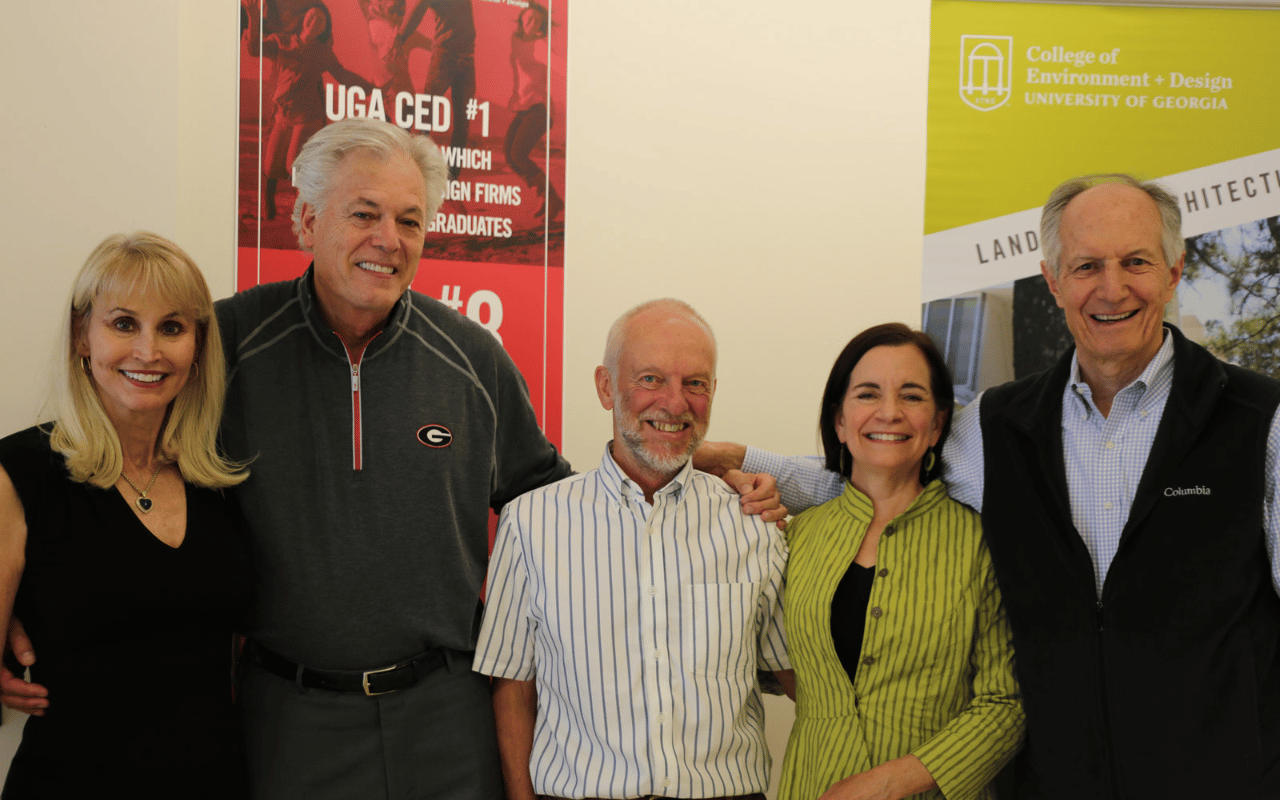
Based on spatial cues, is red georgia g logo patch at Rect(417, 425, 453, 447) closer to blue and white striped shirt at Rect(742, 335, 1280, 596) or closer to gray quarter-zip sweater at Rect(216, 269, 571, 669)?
gray quarter-zip sweater at Rect(216, 269, 571, 669)

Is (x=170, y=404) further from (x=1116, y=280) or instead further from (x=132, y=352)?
(x=1116, y=280)

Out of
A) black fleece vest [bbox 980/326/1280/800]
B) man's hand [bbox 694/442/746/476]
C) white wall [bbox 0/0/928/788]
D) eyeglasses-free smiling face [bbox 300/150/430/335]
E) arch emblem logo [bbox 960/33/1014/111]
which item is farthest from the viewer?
arch emblem logo [bbox 960/33/1014/111]

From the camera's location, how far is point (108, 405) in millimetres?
2002

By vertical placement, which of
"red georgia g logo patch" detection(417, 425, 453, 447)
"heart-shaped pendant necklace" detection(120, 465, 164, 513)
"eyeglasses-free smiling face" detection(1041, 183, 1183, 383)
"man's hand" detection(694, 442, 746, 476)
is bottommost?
"heart-shaped pendant necklace" detection(120, 465, 164, 513)

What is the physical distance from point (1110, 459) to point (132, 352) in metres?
2.09

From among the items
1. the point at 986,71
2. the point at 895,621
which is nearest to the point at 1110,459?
the point at 895,621

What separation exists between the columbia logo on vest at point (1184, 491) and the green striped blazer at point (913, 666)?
383 millimetres

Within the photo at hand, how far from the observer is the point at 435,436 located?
2291 mm

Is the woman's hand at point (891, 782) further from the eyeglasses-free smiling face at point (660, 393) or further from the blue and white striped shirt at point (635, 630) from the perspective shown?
the eyeglasses-free smiling face at point (660, 393)

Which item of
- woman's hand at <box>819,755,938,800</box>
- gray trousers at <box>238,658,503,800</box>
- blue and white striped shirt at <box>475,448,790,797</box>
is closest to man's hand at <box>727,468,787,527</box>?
blue and white striped shirt at <box>475,448,790,797</box>

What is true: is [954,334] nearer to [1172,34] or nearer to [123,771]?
[1172,34]

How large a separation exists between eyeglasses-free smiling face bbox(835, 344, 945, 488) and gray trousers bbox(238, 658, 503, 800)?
1111 millimetres

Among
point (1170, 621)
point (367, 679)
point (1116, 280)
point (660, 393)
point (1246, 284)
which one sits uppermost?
point (1246, 284)

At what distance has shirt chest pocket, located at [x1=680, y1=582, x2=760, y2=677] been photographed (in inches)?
78.0
